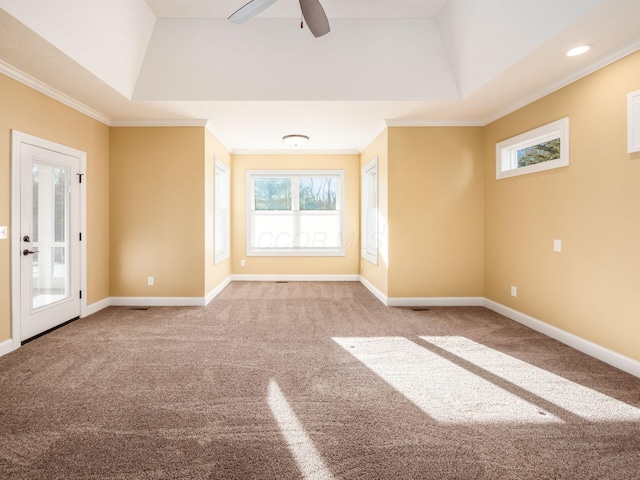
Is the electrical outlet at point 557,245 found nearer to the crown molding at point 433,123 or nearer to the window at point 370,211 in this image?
the crown molding at point 433,123

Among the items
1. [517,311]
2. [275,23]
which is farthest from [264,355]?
[275,23]

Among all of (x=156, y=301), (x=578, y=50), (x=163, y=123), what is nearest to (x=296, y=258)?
(x=156, y=301)

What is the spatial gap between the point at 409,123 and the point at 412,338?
118 inches

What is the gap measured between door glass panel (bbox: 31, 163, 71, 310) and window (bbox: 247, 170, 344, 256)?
3410 millimetres

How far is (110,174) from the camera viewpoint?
189 inches

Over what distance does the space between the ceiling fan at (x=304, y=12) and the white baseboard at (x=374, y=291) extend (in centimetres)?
353

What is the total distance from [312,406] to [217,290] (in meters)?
3.83

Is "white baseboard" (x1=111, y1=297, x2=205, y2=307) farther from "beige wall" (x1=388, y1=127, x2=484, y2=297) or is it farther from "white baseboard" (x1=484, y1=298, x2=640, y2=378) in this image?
"white baseboard" (x1=484, y1=298, x2=640, y2=378)

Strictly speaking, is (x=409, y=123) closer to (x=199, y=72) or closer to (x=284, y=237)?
(x=199, y=72)

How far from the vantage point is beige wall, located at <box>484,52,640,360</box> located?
9.01 feet

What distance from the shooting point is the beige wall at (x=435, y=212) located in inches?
189


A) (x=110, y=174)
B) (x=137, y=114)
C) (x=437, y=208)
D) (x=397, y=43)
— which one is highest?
(x=397, y=43)

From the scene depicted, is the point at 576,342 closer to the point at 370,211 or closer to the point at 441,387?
the point at 441,387

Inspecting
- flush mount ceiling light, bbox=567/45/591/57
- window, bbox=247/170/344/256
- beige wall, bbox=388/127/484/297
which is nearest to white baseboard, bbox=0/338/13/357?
window, bbox=247/170/344/256
